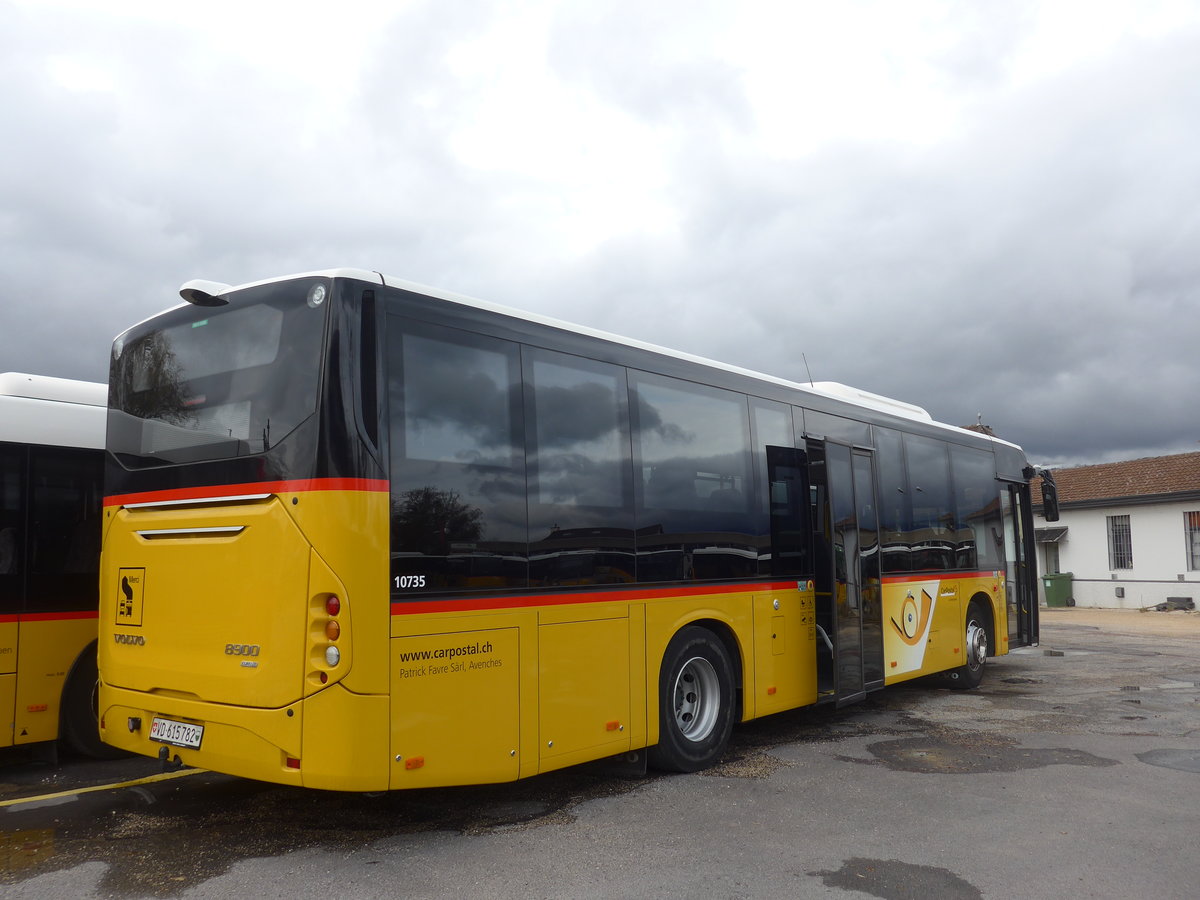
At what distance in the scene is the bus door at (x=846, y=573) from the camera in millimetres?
8711

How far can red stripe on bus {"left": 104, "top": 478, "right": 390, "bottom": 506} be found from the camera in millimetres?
4988

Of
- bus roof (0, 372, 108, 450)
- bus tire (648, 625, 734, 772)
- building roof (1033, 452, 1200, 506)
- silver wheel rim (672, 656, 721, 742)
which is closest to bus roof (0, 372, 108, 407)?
bus roof (0, 372, 108, 450)

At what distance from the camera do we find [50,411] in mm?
7555

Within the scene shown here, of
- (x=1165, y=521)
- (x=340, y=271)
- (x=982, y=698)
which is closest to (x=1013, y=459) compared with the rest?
(x=982, y=698)

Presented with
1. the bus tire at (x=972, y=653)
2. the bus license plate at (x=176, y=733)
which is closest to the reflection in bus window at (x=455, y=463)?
the bus license plate at (x=176, y=733)

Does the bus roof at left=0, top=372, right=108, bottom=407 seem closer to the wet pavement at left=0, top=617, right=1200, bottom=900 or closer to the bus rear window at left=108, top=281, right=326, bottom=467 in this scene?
the bus rear window at left=108, top=281, right=326, bottom=467

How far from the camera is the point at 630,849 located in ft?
17.7

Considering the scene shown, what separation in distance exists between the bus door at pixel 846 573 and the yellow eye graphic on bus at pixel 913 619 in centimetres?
73

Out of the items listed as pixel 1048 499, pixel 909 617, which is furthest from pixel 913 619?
pixel 1048 499

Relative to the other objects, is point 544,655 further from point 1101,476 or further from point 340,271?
point 1101,476

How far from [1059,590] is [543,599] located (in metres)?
30.1

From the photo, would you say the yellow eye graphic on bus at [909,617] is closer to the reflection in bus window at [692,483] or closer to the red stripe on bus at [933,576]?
the red stripe on bus at [933,576]

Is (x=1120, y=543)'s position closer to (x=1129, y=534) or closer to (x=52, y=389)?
(x=1129, y=534)

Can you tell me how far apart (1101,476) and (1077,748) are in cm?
2814
